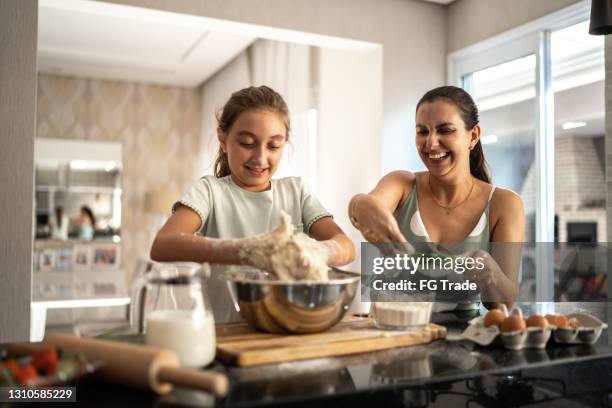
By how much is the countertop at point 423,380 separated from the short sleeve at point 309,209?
40cm

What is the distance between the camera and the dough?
3.40 feet

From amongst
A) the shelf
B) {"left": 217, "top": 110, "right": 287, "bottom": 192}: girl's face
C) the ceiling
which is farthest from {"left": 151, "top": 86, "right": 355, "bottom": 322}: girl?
the ceiling

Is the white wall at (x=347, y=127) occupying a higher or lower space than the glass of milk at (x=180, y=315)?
higher

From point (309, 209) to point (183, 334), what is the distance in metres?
0.71

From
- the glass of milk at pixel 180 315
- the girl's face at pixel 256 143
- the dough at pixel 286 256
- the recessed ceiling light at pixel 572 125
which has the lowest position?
the glass of milk at pixel 180 315

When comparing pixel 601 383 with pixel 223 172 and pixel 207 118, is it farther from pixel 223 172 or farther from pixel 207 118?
pixel 207 118

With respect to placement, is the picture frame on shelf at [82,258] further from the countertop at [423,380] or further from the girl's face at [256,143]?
the countertop at [423,380]

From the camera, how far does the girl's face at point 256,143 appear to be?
137 cm

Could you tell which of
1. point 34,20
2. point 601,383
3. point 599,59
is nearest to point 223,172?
point 601,383

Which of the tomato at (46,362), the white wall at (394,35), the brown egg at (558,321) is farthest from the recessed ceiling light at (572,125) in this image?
the tomato at (46,362)

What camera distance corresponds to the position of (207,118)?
672 cm

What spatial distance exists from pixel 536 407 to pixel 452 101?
3.24 feet

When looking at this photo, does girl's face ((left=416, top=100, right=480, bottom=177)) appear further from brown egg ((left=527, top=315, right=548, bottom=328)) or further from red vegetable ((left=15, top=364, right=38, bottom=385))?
red vegetable ((left=15, top=364, right=38, bottom=385))

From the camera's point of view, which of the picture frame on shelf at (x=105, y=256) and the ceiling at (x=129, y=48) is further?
the picture frame on shelf at (x=105, y=256)
